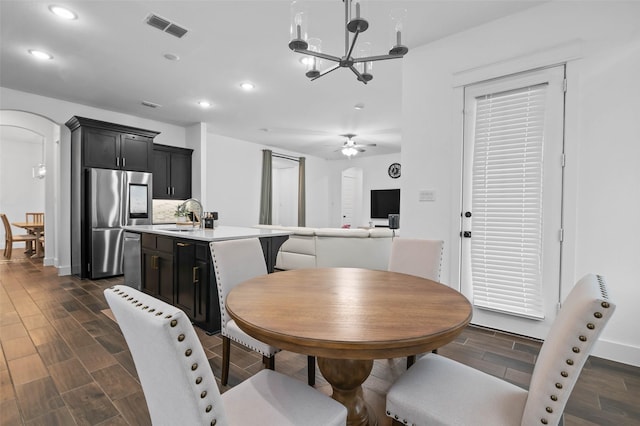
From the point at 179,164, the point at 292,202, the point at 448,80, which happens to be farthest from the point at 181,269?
the point at 292,202

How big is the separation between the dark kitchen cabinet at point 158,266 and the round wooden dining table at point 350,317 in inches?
75.6

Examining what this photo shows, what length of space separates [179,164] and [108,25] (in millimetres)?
3388

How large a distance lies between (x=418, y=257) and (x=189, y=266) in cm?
208

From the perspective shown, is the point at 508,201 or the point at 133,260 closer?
the point at 508,201

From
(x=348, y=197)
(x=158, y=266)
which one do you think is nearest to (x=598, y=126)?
(x=158, y=266)

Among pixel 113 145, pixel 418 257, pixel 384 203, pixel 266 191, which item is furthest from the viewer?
pixel 384 203

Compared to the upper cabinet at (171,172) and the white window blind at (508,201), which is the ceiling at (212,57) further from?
the white window blind at (508,201)

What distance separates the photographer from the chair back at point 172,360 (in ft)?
1.92

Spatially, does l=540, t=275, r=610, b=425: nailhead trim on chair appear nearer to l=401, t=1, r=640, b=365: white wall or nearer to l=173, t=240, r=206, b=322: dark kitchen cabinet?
l=401, t=1, r=640, b=365: white wall

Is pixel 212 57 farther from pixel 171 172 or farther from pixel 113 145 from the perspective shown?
pixel 171 172

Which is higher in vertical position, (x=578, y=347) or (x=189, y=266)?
(x=578, y=347)

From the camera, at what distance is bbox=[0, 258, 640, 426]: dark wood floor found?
1628 mm

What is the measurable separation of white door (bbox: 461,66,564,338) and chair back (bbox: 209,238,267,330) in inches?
78.5

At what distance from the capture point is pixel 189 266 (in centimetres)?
279
